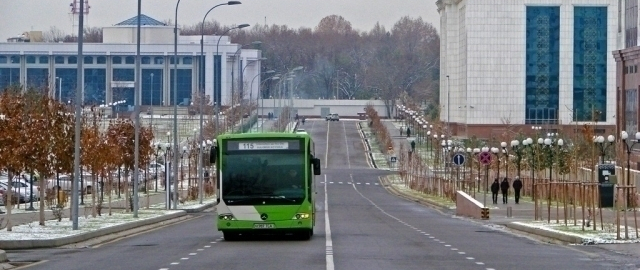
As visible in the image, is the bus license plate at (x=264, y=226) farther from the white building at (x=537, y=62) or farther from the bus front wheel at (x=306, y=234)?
the white building at (x=537, y=62)

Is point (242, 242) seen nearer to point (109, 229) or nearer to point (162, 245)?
point (162, 245)

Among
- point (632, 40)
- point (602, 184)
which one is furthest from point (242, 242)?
point (632, 40)

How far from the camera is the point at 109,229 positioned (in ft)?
118

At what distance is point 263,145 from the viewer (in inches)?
1197

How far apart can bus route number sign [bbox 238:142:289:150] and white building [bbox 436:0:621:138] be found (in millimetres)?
105628

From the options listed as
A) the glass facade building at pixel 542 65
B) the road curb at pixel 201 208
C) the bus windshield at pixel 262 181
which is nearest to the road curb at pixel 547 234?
the bus windshield at pixel 262 181

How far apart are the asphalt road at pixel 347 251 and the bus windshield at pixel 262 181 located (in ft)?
3.51

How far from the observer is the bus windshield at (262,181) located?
30.0 m

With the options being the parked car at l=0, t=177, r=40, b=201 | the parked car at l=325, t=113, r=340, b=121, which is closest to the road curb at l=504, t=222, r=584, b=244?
the parked car at l=0, t=177, r=40, b=201

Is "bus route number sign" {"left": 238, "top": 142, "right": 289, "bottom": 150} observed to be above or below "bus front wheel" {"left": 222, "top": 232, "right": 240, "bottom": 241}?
above

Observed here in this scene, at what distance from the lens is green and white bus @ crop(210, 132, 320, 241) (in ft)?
98.2

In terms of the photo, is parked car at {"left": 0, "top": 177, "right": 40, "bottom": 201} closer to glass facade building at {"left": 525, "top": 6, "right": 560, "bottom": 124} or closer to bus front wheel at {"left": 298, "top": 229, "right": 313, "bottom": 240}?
bus front wheel at {"left": 298, "top": 229, "right": 313, "bottom": 240}

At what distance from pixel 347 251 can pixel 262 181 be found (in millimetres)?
4516

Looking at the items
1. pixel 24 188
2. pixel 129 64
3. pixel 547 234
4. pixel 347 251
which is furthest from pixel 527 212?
pixel 129 64
